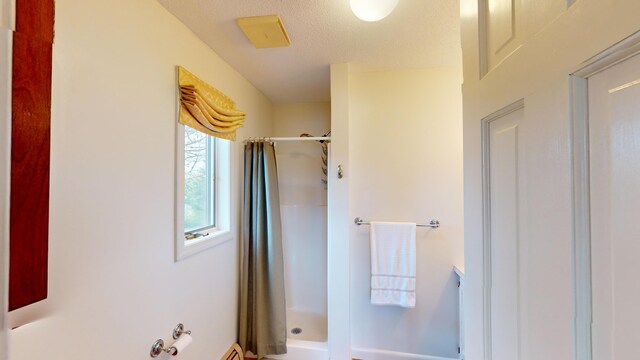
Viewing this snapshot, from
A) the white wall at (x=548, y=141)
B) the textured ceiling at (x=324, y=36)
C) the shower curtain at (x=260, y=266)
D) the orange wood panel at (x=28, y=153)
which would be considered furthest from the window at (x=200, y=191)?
the white wall at (x=548, y=141)

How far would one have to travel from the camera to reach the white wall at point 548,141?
32 cm

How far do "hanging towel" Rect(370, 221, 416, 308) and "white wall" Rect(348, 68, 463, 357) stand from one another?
0.09 metres

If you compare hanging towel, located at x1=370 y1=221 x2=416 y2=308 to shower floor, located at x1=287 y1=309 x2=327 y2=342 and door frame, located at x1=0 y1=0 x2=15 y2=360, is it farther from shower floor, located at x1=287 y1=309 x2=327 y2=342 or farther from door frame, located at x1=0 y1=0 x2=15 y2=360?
door frame, located at x1=0 y1=0 x2=15 y2=360

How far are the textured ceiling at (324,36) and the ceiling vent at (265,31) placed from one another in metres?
0.03

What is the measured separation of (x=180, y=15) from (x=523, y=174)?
1705mm

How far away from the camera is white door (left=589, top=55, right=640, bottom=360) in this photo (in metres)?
0.28

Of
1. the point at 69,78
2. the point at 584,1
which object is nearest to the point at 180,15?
the point at 69,78

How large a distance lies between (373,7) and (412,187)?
1.36 meters

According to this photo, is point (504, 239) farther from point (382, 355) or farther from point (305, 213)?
point (305, 213)

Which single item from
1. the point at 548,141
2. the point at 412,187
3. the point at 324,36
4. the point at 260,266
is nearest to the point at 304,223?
the point at 260,266

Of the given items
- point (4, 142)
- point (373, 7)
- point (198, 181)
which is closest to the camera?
point (4, 142)

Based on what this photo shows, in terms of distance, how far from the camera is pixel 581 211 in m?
0.34

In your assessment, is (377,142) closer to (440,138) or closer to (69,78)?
(440,138)

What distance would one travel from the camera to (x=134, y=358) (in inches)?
45.0
